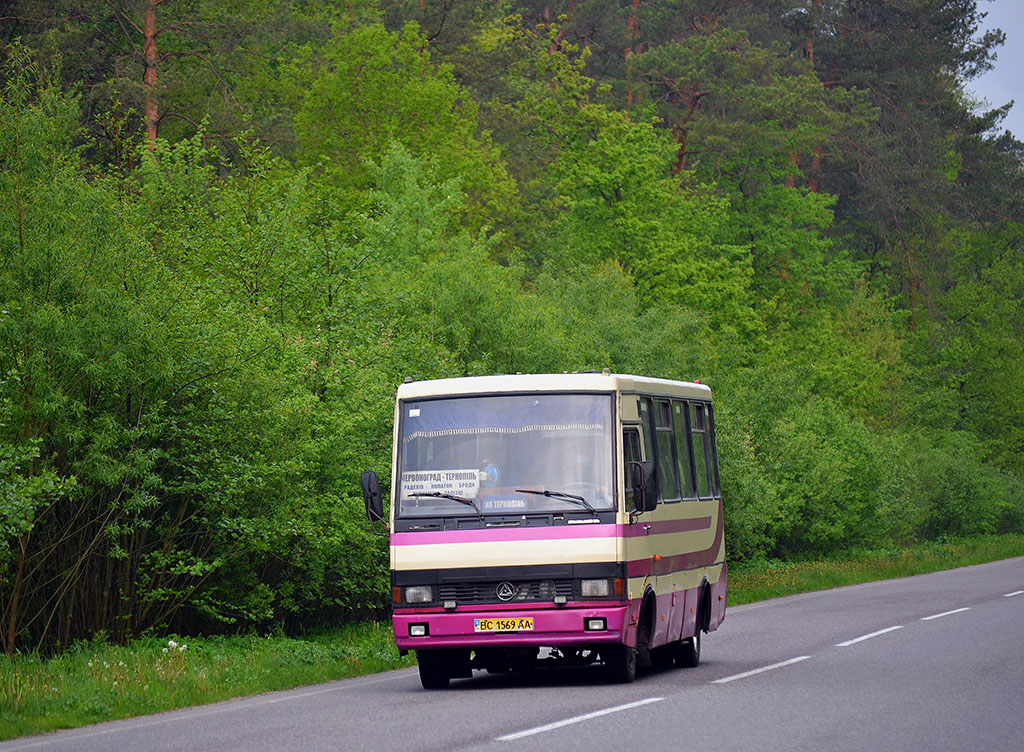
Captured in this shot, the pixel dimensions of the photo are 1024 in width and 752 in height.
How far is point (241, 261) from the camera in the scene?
2652 cm

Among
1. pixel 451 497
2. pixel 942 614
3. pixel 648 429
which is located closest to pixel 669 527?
pixel 648 429

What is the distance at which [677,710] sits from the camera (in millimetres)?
13734

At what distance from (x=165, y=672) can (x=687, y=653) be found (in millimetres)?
5951

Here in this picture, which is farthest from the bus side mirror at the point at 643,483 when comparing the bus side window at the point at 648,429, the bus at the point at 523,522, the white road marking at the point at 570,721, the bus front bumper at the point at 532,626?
the white road marking at the point at 570,721

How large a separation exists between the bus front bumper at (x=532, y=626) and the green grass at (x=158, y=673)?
7.20ft

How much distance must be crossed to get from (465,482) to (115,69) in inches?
1161

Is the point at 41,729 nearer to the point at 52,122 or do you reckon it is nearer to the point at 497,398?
the point at 497,398

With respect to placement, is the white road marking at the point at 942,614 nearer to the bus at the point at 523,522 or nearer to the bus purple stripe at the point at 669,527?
the bus purple stripe at the point at 669,527

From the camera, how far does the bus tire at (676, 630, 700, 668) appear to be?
63.4ft

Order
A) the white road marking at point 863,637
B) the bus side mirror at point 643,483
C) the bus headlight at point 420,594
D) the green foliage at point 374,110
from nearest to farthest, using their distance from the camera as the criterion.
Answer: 1. the bus headlight at point 420,594
2. the bus side mirror at point 643,483
3. the white road marking at point 863,637
4. the green foliage at point 374,110

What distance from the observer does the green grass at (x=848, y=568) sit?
38531 millimetres

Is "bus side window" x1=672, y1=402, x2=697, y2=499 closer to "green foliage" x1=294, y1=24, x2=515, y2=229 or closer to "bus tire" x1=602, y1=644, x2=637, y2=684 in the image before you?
"bus tire" x1=602, y1=644, x2=637, y2=684

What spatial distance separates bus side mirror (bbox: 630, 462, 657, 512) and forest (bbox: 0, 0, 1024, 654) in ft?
17.8

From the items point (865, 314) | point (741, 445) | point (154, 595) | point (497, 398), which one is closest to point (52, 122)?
point (154, 595)
